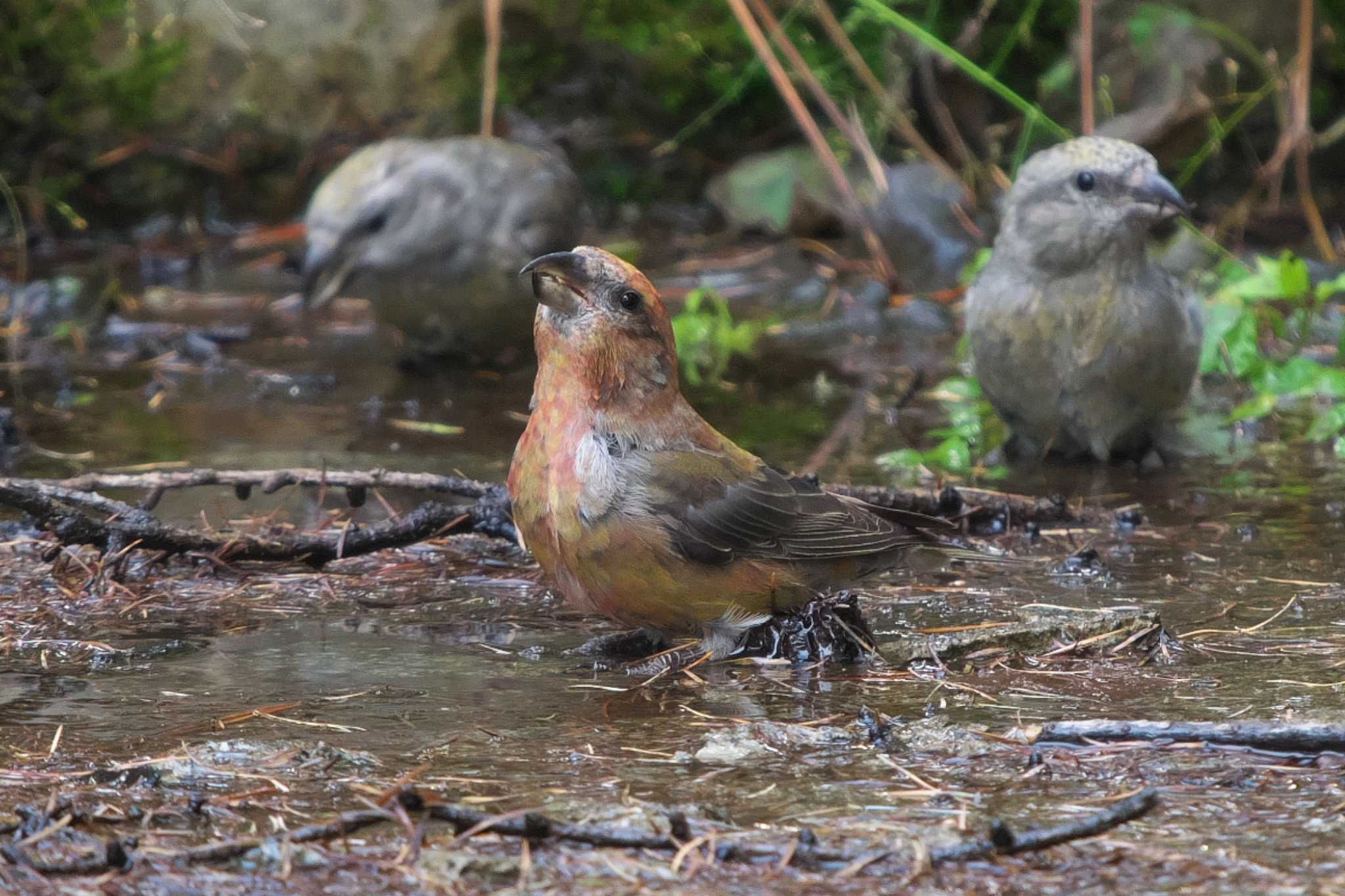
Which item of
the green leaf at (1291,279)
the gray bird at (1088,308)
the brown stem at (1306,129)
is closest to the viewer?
the gray bird at (1088,308)

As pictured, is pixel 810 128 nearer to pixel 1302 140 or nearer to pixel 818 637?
pixel 1302 140

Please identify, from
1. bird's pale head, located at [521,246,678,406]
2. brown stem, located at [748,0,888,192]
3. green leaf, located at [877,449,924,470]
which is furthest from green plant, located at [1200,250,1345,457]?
bird's pale head, located at [521,246,678,406]

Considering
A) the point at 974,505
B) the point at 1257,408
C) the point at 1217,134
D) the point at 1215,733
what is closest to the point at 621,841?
the point at 1215,733

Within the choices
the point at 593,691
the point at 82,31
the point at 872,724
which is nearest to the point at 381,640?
the point at 593,691

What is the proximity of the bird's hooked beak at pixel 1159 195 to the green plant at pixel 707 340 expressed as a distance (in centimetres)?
217

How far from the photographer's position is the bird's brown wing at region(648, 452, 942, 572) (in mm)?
3609

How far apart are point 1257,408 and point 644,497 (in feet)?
10.7

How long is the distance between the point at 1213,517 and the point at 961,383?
6.11 feet

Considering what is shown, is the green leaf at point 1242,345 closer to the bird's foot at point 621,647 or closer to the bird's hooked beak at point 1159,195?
the bird's hooked beak at point 1159,195

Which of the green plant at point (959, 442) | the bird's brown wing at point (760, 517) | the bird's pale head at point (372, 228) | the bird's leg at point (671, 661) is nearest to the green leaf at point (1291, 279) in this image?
the green plant at point (959, 442)

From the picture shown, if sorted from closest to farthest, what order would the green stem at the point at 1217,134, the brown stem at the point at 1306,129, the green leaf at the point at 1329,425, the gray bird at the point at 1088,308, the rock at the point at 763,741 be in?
the rock at the point at 763,741
the gray bird at the point at 1088,308
the green leaf at the point at 1329,425
the green stem at the point at 1217,134
the brown stem at the point at 1306,129

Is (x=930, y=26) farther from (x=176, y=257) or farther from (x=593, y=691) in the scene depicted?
(x=593, y=691)

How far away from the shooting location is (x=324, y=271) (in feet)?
23.6

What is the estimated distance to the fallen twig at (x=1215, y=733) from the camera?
9.20 ft
